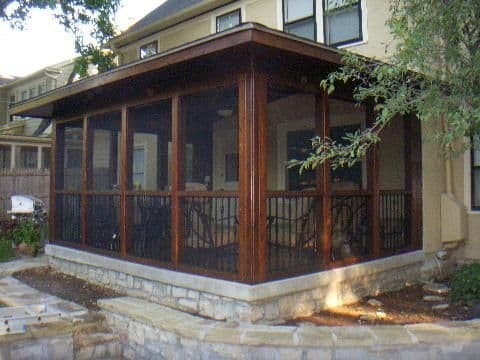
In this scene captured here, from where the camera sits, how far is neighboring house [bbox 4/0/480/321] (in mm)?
4512

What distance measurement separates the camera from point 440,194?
711cm

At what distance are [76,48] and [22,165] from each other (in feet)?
27.7

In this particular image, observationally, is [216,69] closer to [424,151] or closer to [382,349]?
[382,349]

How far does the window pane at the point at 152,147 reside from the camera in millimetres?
7457

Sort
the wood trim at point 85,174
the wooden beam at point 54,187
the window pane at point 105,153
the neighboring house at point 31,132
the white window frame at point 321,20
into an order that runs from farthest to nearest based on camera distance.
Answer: the neighboring house at point 31,132
the wooden beam at point 54,187
the white window frame at point 321,20
the window pane at point 105,153
the wood trim at point 85,174

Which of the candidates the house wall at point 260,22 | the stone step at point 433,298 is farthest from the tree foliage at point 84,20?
the stone step at point 433,298

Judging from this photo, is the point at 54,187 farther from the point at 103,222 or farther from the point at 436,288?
the point at 436,288

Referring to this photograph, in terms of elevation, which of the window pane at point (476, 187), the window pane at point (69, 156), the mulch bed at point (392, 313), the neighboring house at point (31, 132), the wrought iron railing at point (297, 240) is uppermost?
the neighboring house at point (31, 132)

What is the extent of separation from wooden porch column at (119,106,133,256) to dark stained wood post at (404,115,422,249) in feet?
12.7

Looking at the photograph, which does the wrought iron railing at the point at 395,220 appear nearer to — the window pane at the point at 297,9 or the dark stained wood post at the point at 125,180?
the dark stained wood post at the point at 125,180

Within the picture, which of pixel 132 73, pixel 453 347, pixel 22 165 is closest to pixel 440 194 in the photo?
pixel 453 347

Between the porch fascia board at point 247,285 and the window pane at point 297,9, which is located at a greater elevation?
the window pane at point 297,9

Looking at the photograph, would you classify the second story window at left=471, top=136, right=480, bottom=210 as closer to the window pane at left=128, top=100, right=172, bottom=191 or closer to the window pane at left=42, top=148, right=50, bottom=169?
the window pane at left=128, top=100, right=172, bottom=191

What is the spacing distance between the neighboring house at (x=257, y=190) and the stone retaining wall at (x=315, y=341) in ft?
1.55
